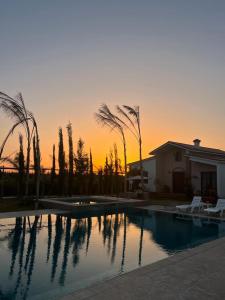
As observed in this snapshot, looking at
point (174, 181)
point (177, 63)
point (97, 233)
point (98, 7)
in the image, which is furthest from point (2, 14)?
point (174, 181)

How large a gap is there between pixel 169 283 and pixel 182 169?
23.8 m

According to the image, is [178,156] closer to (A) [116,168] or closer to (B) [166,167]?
(B) [166,167]

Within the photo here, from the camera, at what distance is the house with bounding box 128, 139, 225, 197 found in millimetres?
25734

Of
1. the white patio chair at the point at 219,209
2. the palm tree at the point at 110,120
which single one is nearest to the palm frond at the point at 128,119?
the palm tree at the point at 110,120

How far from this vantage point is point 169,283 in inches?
222

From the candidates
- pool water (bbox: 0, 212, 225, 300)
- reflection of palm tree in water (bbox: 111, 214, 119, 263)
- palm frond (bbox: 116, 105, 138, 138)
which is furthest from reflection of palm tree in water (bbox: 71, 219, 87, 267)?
palm frond (bbox: 116, 105, 138, 138)

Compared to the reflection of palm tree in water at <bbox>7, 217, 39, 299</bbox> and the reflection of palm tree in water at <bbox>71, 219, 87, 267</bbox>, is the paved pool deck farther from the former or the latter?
the reflection of palm tree in water at <bbox>71, 219, 87, 267</bbox>

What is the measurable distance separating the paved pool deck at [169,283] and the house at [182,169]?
17402mm

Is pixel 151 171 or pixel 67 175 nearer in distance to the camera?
pixel 67 175

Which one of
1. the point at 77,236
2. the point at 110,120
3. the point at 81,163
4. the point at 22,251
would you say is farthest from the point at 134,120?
the point at 22,251

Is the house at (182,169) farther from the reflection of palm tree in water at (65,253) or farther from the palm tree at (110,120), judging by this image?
the reflection of palm tree in water at (65,253)

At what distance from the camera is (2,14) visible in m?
14.3

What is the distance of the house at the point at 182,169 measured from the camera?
25734mm

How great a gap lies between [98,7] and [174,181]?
63.0ft
